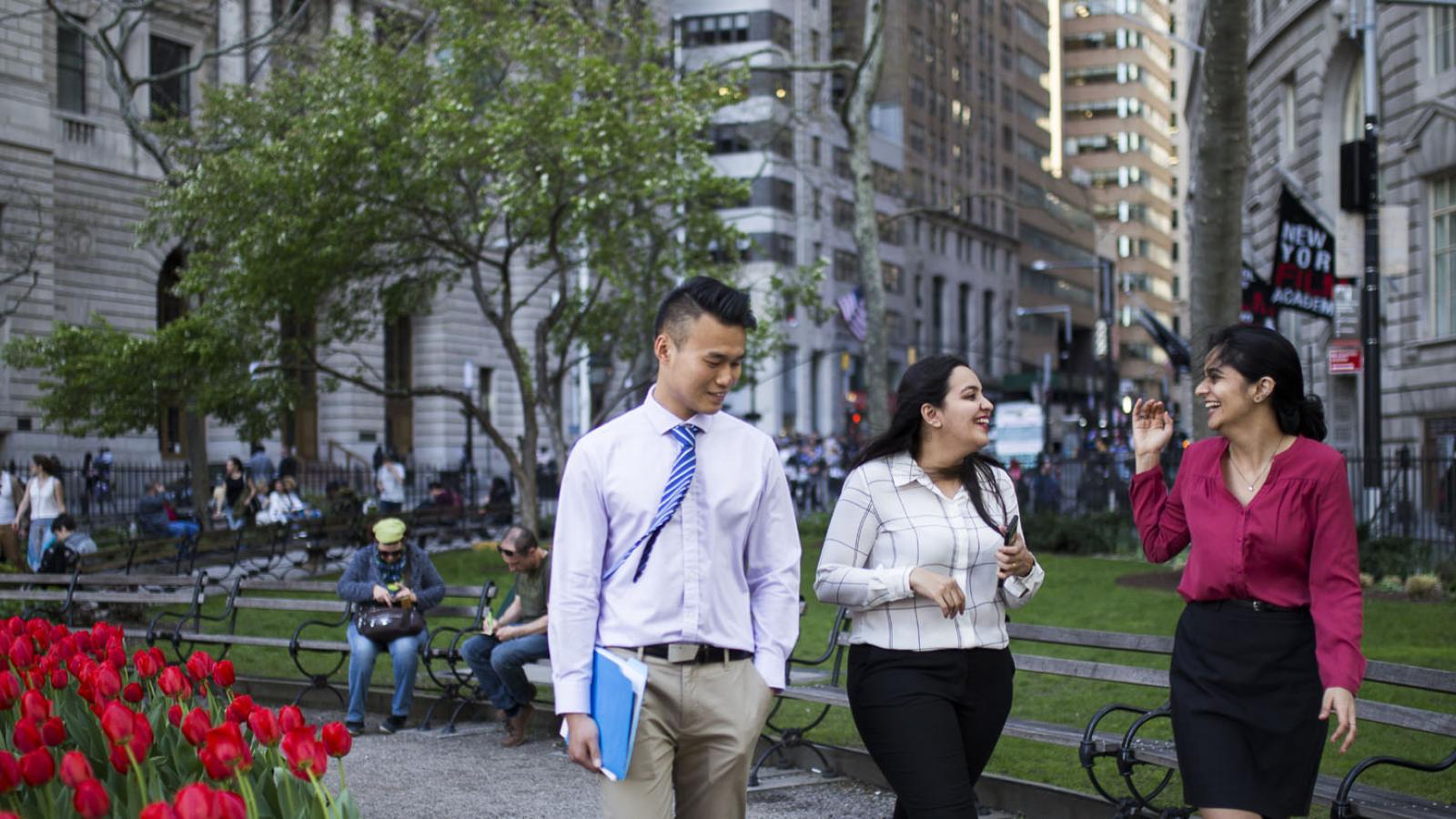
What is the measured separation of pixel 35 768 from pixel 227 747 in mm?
450

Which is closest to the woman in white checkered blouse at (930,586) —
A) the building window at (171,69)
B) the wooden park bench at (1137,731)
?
the wooden park bench at (1137,731)

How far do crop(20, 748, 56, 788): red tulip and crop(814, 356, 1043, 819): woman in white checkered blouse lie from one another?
2.24 meters

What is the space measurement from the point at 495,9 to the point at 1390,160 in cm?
1615

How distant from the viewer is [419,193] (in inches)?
922

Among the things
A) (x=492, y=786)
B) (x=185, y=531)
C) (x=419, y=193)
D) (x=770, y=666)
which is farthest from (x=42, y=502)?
(x=770, y=666)

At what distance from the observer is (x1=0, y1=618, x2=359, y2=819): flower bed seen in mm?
3744

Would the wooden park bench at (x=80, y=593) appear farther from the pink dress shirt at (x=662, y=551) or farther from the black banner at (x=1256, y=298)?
Result: the black banner at (x=1256, y=298)

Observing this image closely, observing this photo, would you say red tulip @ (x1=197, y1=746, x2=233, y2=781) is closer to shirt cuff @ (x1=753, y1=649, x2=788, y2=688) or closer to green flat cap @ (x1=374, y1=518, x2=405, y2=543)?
shirt cuff @ (x1=753, y1=649, x2=788, y2=688)

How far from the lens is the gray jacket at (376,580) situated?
1120cm

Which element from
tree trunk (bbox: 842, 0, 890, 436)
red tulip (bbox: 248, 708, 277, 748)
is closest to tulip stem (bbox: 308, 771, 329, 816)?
red tulip (bbox: 248, 708, 277, 748)

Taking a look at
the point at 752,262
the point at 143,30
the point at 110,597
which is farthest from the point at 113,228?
the point at 752,262

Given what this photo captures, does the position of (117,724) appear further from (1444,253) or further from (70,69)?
(70,69)

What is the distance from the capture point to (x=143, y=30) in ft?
137

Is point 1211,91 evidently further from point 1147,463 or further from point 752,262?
point 752,262
